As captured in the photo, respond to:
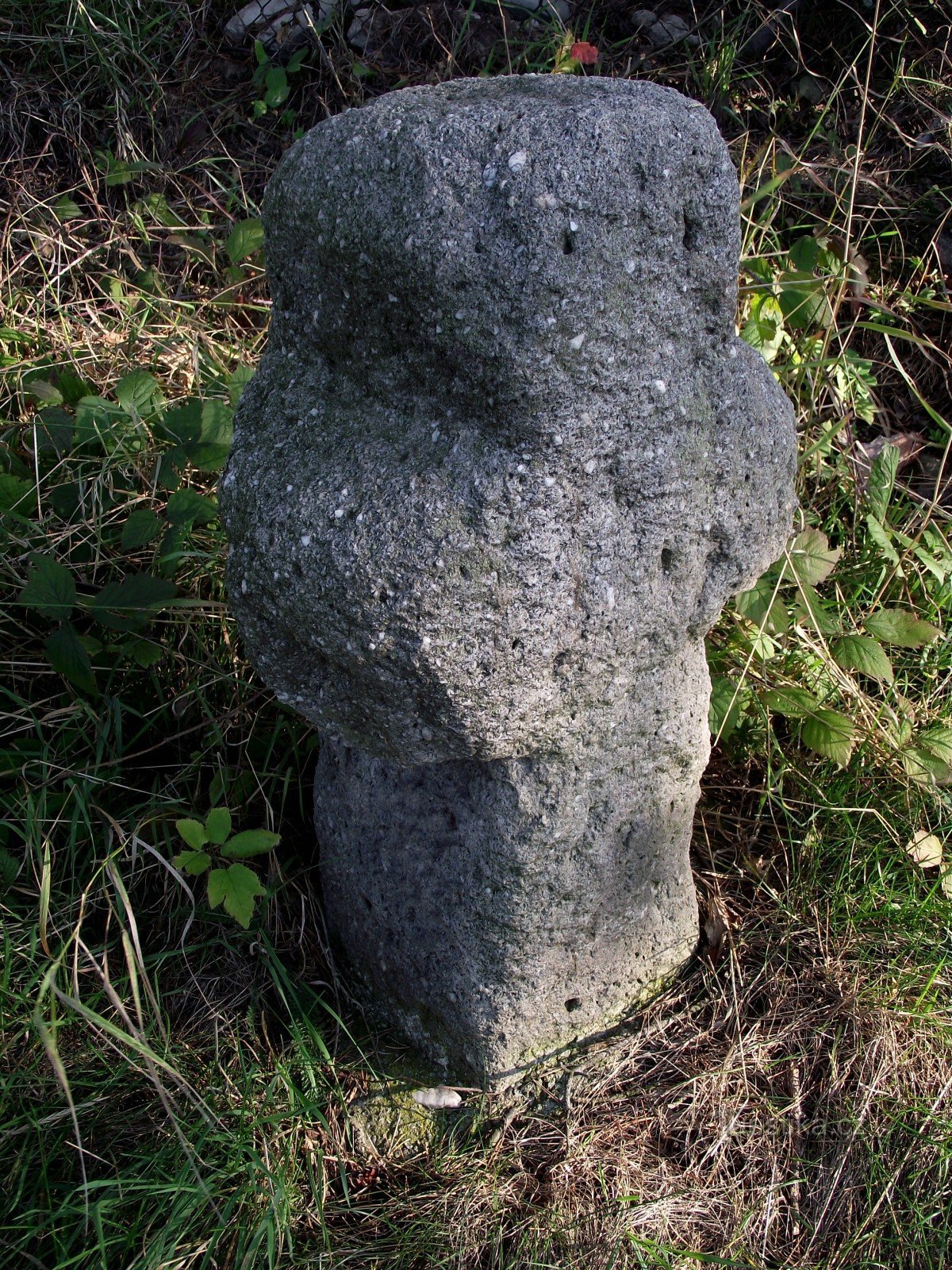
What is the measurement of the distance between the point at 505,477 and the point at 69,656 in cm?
97

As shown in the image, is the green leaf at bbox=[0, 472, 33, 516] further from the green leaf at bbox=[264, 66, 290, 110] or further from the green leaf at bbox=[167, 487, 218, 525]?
the green leaf at bbox=[264, 66, 290, 110]

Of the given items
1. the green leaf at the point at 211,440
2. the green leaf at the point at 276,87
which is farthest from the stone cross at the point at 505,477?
the green leaf at the point at 276,87

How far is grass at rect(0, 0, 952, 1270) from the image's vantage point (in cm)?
142

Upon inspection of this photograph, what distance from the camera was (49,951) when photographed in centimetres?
154

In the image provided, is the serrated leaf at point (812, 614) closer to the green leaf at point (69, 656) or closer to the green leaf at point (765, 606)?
the green leaf at point (765, 606)

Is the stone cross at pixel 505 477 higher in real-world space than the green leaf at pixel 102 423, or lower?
higher

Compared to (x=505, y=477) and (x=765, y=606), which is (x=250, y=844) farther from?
(x=765, y=606)

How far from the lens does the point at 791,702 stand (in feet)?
6.13

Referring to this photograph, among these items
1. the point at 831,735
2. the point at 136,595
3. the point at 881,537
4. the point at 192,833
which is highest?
the point at 136,595

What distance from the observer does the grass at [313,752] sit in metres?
1.42

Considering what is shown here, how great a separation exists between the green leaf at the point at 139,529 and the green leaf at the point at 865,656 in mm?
1251

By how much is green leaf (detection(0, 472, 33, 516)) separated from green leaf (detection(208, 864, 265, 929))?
34.9 inches

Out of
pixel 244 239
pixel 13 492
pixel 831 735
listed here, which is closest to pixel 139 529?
pixel 13 492

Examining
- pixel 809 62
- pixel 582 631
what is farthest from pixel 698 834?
pixel 809 62
